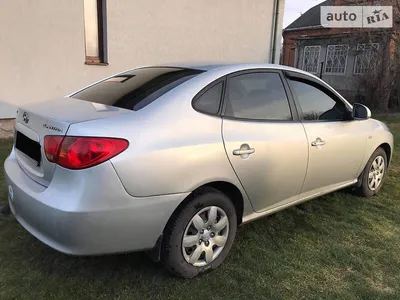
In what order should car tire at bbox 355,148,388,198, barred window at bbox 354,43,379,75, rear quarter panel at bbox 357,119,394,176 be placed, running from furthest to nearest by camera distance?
barred window at bbox 354,43,379,75
car tire at bbox 355,148,388,198
rear quarter panel at bbox 357,119,394,176

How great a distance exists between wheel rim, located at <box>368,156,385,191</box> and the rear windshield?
2.65 meters

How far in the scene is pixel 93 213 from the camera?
85.4 inches

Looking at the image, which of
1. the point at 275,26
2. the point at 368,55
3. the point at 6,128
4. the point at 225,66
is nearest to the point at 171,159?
the point at 225,66

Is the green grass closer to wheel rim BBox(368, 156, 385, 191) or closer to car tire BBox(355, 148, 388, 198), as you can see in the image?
car tire BBox(355, 148, 388, 198)

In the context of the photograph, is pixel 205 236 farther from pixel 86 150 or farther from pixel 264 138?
pixel 86 150

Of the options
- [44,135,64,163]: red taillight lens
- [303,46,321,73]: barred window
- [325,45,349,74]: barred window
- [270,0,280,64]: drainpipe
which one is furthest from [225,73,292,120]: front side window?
[303,46,321,73]: barred window

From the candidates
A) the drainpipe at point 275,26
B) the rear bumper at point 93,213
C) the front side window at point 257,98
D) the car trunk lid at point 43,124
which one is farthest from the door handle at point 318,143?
the drainpipe at point 275,26

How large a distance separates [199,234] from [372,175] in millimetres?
2718

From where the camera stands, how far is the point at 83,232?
7.19 ft

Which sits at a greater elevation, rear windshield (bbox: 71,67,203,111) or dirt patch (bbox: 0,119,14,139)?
rear windshield (bbox: 71,67,203,111)

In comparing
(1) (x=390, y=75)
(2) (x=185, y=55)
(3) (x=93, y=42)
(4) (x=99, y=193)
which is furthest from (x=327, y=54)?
(4) (x=99, y=193)

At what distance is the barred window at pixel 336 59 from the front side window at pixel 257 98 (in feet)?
71.5

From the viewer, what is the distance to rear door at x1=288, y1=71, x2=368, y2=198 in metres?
3.41

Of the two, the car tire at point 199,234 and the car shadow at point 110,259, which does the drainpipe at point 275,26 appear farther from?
the car tire at point 199,234
